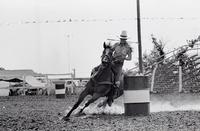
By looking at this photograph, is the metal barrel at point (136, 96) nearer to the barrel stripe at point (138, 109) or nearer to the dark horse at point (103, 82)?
the barrel stripe at point (138, 109)

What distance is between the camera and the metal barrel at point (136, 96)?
13375mm

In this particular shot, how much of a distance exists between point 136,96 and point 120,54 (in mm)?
1087

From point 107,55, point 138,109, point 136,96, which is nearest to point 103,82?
point 107,55

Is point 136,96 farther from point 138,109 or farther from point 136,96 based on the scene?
point 138,109

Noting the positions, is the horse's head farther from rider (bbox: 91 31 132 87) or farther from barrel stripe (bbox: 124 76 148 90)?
barrel stripe (bbox: 124 76 148 90)

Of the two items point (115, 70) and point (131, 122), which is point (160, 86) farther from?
point (131, 122)

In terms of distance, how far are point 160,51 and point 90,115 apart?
28.7m

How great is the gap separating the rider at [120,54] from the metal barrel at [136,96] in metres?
0.24

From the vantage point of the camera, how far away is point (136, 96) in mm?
13438

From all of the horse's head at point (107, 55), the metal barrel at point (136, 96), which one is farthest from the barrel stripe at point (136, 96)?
the horse's head at point (107, 55)

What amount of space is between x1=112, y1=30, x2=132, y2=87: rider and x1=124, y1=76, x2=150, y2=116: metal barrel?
0.78ft

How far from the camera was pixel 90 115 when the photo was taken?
13.7 m

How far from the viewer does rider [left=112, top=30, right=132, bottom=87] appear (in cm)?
1345

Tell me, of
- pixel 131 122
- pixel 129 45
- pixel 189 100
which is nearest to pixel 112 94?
pixel 129 45
